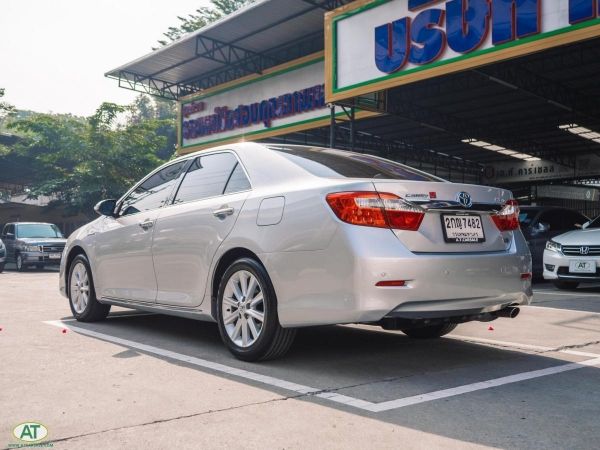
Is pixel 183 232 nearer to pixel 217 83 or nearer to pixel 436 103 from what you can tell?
pixel 436 103

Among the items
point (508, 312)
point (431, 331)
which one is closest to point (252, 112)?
point (431, 331)

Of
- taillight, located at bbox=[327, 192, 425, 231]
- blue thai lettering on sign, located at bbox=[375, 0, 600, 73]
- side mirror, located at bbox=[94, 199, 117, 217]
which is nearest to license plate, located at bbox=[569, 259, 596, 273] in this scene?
blue thai lettering on sign, located at bbox=[375, 0, 600, 73]

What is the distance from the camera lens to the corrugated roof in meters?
19.9

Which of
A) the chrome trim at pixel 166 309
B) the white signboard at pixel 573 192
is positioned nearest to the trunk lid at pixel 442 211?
the chrome trim at pixel 166 309

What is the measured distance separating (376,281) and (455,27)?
10.0 m

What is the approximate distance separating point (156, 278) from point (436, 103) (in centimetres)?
1741

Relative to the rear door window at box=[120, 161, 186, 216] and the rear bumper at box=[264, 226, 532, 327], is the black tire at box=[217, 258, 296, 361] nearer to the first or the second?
the rear bumper at box=[264, 226, 532, 327]

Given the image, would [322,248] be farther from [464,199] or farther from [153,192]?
[153,192]

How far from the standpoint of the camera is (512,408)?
324 cm

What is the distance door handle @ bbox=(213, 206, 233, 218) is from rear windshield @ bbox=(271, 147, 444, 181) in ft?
1.86

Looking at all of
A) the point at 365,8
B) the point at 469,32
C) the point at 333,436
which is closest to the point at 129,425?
the point at 333,436

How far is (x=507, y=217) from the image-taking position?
444 cm

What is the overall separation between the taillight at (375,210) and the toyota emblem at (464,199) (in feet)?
1.28

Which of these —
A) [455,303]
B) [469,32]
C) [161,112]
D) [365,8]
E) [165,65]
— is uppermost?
[161,112]
